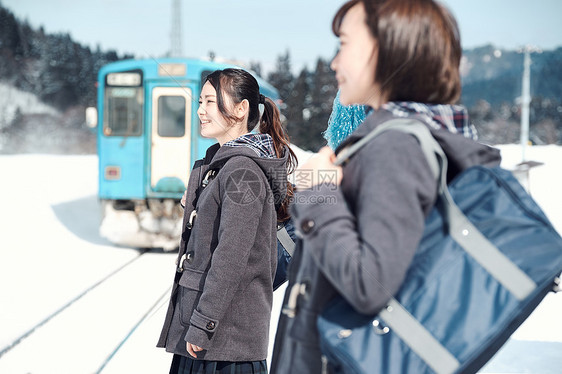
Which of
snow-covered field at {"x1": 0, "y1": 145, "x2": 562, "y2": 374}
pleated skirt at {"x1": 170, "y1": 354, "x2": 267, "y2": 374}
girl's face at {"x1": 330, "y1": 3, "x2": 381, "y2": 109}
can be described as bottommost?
snow-covered field at {"x1": 0, "y1": 145, "x2": 562, "y2": 374}

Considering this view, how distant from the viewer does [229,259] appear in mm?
1989

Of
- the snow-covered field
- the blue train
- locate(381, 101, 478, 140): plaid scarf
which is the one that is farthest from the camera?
the blue train

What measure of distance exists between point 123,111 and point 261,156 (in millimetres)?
7090

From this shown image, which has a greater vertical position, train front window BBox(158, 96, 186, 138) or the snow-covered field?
train front window BBox(158, 96, 186, 138)

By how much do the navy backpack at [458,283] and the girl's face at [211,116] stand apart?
1.31 metres

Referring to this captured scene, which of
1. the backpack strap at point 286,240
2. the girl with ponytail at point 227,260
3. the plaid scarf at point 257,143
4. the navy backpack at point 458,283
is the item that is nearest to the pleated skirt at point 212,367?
the girl with ponytail at point 227,260

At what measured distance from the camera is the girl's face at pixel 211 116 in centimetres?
232

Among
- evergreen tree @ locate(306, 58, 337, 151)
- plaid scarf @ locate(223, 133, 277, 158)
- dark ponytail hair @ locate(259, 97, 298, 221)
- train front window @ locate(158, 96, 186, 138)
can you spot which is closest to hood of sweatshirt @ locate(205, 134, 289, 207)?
plaid scarf @ locate(223, 133, 277, 158)

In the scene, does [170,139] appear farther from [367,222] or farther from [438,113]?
[367,222]

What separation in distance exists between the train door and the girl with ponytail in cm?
638

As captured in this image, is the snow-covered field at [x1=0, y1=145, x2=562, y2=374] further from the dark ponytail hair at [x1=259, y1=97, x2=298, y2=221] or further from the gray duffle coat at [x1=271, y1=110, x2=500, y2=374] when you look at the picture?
the gray duffle coat at [x1=271, y1=110, x2=500, y2=374]

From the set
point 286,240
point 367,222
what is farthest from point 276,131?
point 367,222

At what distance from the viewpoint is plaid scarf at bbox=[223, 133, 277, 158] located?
2209 mm

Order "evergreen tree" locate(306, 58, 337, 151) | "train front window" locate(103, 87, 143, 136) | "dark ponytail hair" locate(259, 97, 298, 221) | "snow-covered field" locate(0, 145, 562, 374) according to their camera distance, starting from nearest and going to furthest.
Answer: "dark ponytail hair" locate(259, 97, 298, 221)
"snow-covered field" locate(0, 145, 562, 374)
"train front window" locate(103, 87, 143, 136)
"evergreen tree" locate(306, 58, 337, 151)
